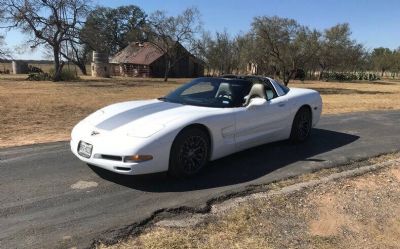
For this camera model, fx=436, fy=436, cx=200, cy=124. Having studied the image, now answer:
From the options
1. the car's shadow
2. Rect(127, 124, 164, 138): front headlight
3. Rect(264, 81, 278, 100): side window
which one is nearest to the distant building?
the car's shadow

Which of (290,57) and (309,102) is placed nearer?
(309,102)

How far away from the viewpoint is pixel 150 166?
4.82 metres

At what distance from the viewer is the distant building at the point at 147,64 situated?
60312 millimetres

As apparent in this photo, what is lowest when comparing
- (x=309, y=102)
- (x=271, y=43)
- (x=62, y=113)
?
(x=62, y=113)

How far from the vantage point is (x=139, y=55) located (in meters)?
61.8

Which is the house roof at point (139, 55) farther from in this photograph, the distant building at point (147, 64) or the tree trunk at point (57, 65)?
the tree trunk at point (57, 65)

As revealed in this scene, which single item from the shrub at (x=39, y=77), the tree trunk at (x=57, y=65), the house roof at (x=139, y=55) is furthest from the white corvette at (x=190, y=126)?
the house roof at (x=139, y=55)

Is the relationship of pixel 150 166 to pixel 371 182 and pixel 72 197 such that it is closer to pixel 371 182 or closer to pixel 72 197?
pixel 72 197

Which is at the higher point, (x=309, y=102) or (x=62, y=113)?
(x=309, y=102)

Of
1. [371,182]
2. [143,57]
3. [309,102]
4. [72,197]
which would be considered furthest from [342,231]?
[143,57]

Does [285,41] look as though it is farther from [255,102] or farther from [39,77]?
[255,102]

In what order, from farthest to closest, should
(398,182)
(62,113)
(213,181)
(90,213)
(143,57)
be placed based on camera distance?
(143,57)
(62,113)
(398,182)
(213,181)
(90,213)

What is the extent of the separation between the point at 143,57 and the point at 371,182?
5728 cm

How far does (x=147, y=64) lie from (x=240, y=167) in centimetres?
5511
